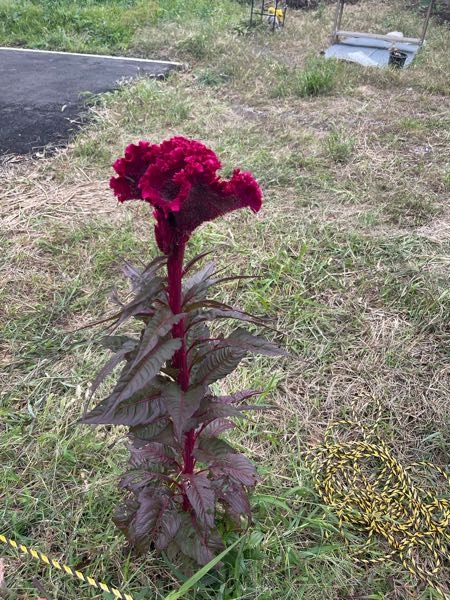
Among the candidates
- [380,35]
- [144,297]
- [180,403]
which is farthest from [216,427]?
[380,35]

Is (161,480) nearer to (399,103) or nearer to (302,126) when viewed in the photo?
(302,126)

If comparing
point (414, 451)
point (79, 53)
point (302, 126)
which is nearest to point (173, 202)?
point (414, 451)

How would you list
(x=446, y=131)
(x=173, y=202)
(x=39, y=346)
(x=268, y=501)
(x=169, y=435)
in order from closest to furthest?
1. (x=173, y=202)
2. (x=169, y=435)
3. (x=268, y=501)
4. (x=39, y=346)
5. (x=446, y=131)

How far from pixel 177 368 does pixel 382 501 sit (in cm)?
105

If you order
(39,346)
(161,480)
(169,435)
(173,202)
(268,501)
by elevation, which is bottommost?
(39,346)

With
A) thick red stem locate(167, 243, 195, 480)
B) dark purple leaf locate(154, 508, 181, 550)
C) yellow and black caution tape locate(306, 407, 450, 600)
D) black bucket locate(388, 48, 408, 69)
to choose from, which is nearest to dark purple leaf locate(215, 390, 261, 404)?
thick red stem locate(167, 243, 195, 480)

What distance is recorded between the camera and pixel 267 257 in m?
2.94

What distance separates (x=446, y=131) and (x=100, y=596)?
4181 millimetres

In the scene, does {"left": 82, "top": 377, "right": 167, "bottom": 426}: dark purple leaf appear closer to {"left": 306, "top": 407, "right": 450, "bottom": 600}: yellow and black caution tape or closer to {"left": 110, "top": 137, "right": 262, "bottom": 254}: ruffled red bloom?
{"left": 110, "top": 137, "right": 262, "bottom": 254}: ruffled red bloom

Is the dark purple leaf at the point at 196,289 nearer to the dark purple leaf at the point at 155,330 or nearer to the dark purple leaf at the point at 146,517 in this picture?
the dark purple leaf at the point at 155,330

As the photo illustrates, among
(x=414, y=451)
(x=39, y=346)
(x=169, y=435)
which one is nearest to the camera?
(x=169, y=435)

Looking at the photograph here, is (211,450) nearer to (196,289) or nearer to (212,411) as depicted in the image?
(212,411)

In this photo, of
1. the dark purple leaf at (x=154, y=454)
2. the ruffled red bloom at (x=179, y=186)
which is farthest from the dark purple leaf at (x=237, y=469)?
the ruffled red bloom at (x=179, y=186)

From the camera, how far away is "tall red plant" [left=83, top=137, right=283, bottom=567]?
99 cm
